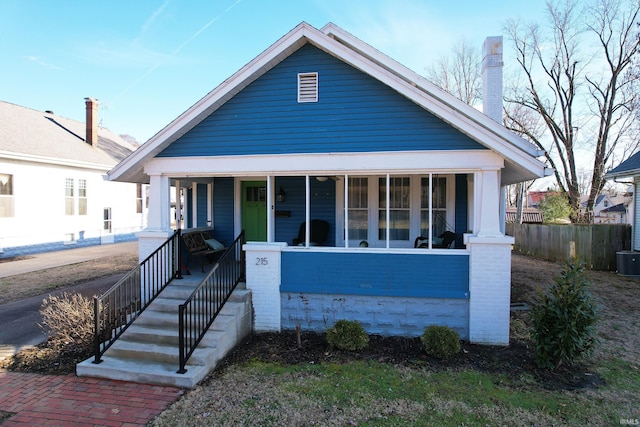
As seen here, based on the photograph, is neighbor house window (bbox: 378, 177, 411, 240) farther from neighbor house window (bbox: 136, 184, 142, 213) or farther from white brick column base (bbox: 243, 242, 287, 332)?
neighbor house window (bbox: 136, 184, 142, 213)

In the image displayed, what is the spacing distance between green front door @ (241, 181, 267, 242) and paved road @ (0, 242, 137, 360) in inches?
165

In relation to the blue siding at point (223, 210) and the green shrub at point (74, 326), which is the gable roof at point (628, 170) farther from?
the green shrub at point (74, 326)

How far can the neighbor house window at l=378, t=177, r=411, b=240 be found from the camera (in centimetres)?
846

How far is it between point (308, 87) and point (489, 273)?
4750 mm

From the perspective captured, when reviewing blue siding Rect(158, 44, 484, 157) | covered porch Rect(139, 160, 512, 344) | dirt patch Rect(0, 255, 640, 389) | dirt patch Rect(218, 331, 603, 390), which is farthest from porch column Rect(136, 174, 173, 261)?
dirt patch Rect(218, 331, 603, 390)

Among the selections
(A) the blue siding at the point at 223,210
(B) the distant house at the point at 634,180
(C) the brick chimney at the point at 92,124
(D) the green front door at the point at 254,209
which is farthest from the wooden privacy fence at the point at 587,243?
(C) the brick chimney at the point at 92,124

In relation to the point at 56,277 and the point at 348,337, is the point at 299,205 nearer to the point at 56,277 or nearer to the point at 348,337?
the point at 348,337

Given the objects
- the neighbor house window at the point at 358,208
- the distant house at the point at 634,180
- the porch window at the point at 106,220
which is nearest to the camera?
the neighbor house window at the point at 358,208

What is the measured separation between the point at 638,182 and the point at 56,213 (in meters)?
24.4

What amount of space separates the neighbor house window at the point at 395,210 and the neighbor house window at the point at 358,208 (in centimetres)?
32

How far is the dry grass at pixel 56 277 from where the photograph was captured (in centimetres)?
948

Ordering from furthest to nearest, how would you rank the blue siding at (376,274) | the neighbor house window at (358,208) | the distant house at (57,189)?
1. the distant house at (57,189)
2. the neighbor house window at (358,208)
3. the blue siding at (376,274)

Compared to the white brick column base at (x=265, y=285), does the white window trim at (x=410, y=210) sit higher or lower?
higher

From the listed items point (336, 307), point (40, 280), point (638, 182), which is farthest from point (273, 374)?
point (638, 182)
